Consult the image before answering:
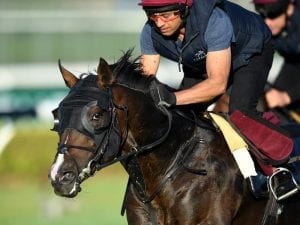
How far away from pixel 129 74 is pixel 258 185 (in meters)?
0.95

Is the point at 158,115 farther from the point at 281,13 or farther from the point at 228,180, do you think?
the point at 281,13

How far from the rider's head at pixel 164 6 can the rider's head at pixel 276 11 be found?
8.88 feet

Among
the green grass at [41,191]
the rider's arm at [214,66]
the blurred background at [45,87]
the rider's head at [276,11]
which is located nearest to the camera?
the rider's arm at [214,66]

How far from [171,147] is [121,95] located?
448 mm

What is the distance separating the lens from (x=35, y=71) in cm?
1368

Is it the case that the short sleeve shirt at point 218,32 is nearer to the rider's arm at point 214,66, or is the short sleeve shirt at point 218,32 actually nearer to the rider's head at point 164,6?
the rider's arm at point 214,66

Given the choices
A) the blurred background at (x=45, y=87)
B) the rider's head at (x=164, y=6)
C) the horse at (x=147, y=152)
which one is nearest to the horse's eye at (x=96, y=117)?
the horse at (x=147, y=152)

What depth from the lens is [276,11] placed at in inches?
299

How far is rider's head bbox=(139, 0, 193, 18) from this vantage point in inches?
188

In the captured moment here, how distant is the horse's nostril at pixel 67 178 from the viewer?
4.27m

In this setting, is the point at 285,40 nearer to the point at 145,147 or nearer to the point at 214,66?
the point at 214,66

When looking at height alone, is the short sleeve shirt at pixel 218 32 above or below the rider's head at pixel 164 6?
below

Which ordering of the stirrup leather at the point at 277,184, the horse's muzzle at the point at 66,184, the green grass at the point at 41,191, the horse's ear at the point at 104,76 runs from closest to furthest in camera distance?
the horse's muzzle at the point at 66,184 < the horse's ear at the point at 104,76 < the stirrup leather at the point at 277,184 < the green grass at the point at 41,191

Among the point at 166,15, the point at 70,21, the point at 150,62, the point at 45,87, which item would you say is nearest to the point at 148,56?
the point at 150,62
